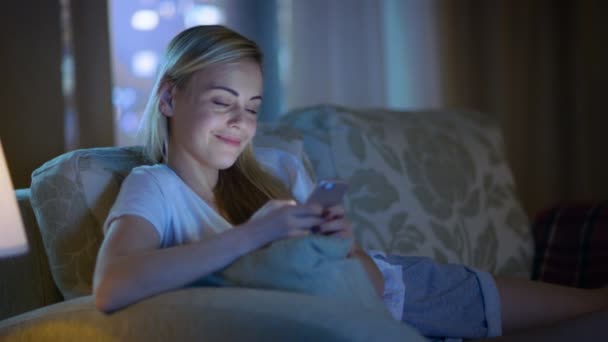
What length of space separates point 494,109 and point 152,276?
8.44ft

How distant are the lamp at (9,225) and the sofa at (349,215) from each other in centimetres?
12

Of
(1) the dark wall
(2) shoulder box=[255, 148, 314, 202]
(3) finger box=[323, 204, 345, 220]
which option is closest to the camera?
(3) finger box=[323, 204, 345, 220]

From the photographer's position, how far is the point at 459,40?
3.14m

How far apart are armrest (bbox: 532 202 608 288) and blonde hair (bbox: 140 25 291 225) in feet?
3.27

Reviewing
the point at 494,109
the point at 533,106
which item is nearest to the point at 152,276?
the point at 494,109

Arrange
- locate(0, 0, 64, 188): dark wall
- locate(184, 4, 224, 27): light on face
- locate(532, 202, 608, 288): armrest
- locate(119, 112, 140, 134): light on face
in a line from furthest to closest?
locate(184, 4, 224, 27): light on face
locate(119, 112, 140, 134): light on face
locate(532, 202, 608, 288): armrest
locate(0, 0, 64, 188): dark wall

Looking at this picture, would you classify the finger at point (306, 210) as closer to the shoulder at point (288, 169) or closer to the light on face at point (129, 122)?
the shoulder at point (288, 169)

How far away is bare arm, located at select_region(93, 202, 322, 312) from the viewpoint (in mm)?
1002

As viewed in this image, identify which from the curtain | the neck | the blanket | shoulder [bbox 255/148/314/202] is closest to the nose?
the neck

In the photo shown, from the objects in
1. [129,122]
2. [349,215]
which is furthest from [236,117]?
[129,122]

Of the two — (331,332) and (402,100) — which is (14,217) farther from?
(402,100)

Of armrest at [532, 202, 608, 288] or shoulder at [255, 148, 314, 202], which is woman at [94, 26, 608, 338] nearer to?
shoulder at [255, 148, 314, 202]

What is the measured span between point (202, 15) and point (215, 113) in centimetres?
115

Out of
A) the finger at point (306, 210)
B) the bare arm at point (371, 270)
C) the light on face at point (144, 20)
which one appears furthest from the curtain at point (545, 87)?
the finger at point (306, 210)
